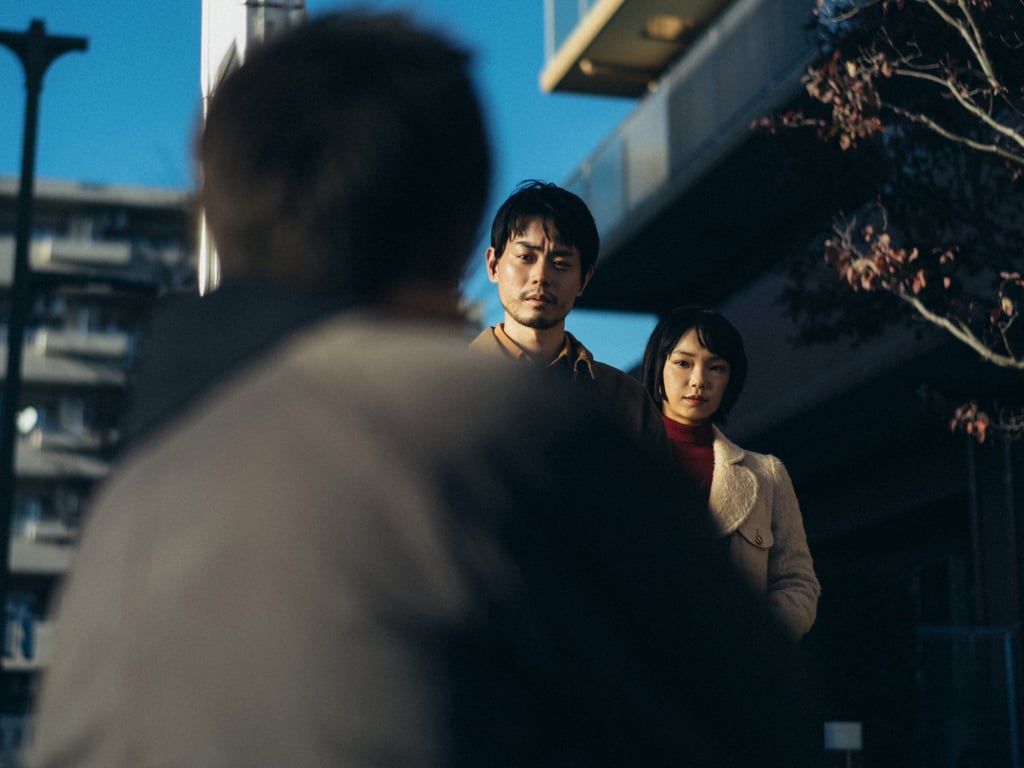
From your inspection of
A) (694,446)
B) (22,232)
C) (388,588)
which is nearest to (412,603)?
(388,588)

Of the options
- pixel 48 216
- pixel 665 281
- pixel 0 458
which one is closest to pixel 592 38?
pixel 665 281

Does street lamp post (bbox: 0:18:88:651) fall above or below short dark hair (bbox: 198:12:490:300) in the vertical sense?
above

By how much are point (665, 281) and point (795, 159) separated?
1004 centimetres

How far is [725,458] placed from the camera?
343 cm

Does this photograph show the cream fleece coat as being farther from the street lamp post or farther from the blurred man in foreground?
the street lamp post

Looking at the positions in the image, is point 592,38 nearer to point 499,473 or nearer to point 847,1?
point 847,1

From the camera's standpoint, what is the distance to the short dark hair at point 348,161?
3.85ft

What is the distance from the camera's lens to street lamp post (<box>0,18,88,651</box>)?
1150cm

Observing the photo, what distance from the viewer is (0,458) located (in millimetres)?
11641

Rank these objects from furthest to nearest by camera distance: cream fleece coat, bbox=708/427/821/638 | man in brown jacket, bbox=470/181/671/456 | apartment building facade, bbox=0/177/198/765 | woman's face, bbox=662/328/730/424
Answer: apartment building facade, bbox=0/177/198/765 → woman's face, bbox=662/328/730/424 → cream fleece coat, bbox=708/427/821/638 → man in brown jacket, bbox=470/181/671/456

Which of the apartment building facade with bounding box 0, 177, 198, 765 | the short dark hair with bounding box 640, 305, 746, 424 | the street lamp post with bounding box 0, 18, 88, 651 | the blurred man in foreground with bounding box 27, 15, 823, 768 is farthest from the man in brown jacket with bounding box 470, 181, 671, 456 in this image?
the apartment building facade with bounding box 0, 177, 198, 765

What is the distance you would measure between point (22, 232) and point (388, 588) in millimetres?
11965

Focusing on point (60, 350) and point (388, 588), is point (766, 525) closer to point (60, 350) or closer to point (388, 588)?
point (388, 588)

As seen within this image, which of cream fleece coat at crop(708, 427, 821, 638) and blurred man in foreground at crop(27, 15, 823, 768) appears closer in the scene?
blurred man in foreground at crop(27, 15, 823, 768)
